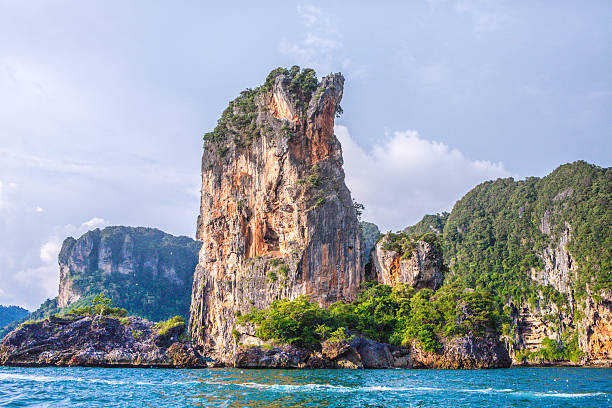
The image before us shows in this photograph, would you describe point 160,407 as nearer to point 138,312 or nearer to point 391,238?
point 391,238

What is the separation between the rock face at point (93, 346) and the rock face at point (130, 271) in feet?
249

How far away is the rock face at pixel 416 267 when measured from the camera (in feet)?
200

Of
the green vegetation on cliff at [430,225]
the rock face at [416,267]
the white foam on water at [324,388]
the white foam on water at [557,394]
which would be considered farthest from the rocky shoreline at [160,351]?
the green vegetation on cliff at [430,225]

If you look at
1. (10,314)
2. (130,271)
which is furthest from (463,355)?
(10,314)

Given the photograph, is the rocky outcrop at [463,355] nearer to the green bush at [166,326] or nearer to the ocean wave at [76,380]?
the green bush at [166,326]

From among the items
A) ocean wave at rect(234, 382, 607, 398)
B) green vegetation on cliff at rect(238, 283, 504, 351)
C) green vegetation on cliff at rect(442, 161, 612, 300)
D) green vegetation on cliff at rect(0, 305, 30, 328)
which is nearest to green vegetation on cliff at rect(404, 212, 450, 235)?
green vegetation on cliff at rect(442, 161, 612, 300)

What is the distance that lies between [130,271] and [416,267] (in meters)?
98.3

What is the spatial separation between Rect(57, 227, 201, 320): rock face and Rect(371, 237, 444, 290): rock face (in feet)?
236

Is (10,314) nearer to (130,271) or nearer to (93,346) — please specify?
(130,271)

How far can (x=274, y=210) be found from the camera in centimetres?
6819

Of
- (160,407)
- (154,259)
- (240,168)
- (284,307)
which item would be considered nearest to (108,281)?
(154,259)

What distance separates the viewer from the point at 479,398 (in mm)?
21969

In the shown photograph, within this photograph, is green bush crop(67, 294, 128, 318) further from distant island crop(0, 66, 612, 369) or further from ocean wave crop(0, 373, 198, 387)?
ocean wave crop(0, 373, 198, 387)

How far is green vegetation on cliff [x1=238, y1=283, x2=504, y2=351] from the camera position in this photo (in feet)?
146
